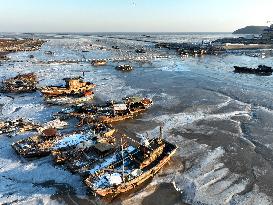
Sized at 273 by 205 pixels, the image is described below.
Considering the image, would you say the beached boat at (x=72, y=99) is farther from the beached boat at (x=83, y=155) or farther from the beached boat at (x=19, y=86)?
the beached boat at (x=83, y=155)

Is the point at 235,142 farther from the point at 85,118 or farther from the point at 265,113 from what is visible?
the point at 85,118

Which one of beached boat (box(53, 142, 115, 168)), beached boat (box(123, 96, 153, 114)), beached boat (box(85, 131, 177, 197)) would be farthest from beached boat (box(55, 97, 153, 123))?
beached boat (box(85, 131, 177, 197))

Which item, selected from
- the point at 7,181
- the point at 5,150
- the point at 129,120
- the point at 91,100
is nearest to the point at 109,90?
the point at 91,100

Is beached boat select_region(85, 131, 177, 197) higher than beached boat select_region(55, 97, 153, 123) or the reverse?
higher

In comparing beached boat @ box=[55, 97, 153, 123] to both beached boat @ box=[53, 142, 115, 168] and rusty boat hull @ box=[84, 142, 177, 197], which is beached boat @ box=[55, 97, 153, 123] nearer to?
beached boat @ box=[53, 142, 115, 168]

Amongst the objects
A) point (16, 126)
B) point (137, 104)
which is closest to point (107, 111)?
point (137, 104)

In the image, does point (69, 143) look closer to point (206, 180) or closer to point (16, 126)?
point (16, 126)

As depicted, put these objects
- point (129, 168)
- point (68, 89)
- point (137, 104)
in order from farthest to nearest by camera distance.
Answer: point (68, 89)
point (137, 104)
point (129, 168)
